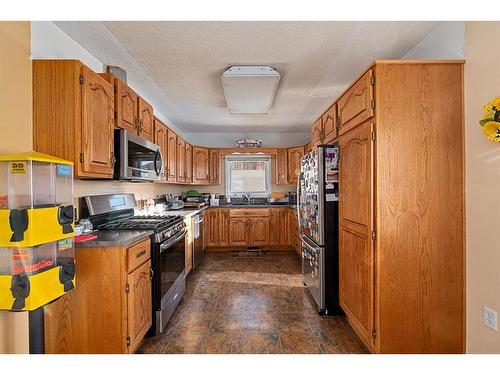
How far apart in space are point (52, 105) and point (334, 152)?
2219 mm

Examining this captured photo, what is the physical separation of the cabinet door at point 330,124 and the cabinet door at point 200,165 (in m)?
2.95

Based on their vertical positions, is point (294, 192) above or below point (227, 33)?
below

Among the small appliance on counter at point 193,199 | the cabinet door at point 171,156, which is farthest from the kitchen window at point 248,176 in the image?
the cabinet door at point 171,156

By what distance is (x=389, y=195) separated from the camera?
1723 mm

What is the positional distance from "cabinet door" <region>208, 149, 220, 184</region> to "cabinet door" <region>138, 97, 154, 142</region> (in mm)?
2608

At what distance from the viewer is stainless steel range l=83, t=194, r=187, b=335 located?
214cm

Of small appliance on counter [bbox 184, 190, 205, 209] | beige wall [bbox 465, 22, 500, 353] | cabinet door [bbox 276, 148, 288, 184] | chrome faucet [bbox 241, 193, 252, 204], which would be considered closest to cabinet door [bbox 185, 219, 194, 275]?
small appliance on counter [bbox 184, 190, 205, 209]

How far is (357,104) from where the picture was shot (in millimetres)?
1945

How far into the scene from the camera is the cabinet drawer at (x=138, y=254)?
174 centimetres

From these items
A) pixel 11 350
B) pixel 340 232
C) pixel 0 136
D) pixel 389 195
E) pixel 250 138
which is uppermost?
pixel 250 138

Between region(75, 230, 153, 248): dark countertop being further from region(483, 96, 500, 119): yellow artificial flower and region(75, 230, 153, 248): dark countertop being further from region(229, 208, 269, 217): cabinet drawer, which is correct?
region(229, 208, 269, 217): cabinet drawer
